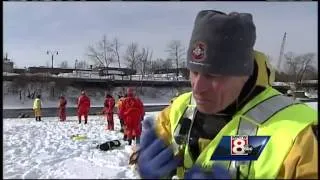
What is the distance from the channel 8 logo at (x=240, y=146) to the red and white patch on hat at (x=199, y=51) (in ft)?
0.97

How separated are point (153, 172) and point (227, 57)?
0.45m

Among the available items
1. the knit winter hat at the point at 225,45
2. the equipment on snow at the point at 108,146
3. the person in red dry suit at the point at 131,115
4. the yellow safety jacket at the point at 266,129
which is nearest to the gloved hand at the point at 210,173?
the yellow safety jacket at the point at 266,129

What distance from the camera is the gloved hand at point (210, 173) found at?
1.35 m

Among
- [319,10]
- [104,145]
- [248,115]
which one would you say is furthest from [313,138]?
[104,145]

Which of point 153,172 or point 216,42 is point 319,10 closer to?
point 216,42

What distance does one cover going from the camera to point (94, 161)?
592cm

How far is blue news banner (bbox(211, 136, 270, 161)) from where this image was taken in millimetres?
1438

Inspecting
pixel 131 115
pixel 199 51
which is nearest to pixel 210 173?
pixel 199 51

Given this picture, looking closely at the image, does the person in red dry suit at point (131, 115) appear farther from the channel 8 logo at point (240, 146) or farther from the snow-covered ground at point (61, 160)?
the channel 8 logo at point (240, 146)

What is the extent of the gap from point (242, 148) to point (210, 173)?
0.50ft

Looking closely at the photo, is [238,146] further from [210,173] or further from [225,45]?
[225,45]

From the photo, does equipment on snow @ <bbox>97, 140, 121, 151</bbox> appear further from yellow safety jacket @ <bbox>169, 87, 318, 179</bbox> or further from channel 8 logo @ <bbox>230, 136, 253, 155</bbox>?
channel 8 logo @ <bbox>230, 136, 253, 155</bbox>

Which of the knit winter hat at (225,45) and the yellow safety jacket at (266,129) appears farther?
the knit winter hat at (225,45)

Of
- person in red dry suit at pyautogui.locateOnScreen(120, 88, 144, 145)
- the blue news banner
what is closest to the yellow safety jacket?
the blue news banner
